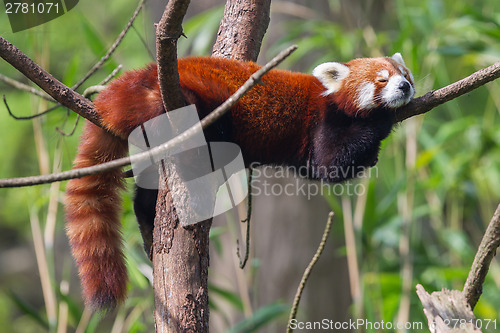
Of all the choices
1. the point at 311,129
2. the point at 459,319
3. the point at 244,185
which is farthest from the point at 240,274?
the point at 459,319

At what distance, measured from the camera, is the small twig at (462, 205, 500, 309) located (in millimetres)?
1597

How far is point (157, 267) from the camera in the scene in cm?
185

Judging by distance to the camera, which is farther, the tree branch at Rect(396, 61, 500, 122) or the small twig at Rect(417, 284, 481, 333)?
the tree branch at Rect(396, 61, 500, 122)

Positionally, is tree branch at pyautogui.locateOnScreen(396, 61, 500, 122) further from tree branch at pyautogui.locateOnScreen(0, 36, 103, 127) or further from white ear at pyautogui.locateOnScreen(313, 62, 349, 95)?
tree branch at pyautogui.locateOnScreen(0, 36, 103, 127)

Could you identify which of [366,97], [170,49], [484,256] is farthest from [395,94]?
[170,49]

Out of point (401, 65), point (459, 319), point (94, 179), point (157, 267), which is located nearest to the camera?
point (459, 319)

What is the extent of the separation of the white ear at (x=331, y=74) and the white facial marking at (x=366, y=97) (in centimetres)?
12

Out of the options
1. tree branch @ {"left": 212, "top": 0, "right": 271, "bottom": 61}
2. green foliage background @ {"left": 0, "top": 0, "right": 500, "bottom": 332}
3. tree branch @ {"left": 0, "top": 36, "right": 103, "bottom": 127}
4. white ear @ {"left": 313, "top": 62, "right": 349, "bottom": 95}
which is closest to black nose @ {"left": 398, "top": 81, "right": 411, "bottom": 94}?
white ear @ {"left": 313, "top": 62, "right": 349, "bottom": 95}

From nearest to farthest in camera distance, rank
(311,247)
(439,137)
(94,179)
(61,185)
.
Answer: (94,179), (61,185), (439,137), (311,247)

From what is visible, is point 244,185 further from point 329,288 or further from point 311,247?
point 329,288

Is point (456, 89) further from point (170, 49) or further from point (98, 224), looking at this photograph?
point (98, 224)

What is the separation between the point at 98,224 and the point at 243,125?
79 centimetres

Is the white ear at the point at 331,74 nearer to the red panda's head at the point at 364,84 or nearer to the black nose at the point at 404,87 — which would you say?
the red panda's head at the point at 364,84

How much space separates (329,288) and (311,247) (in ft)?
1.53
